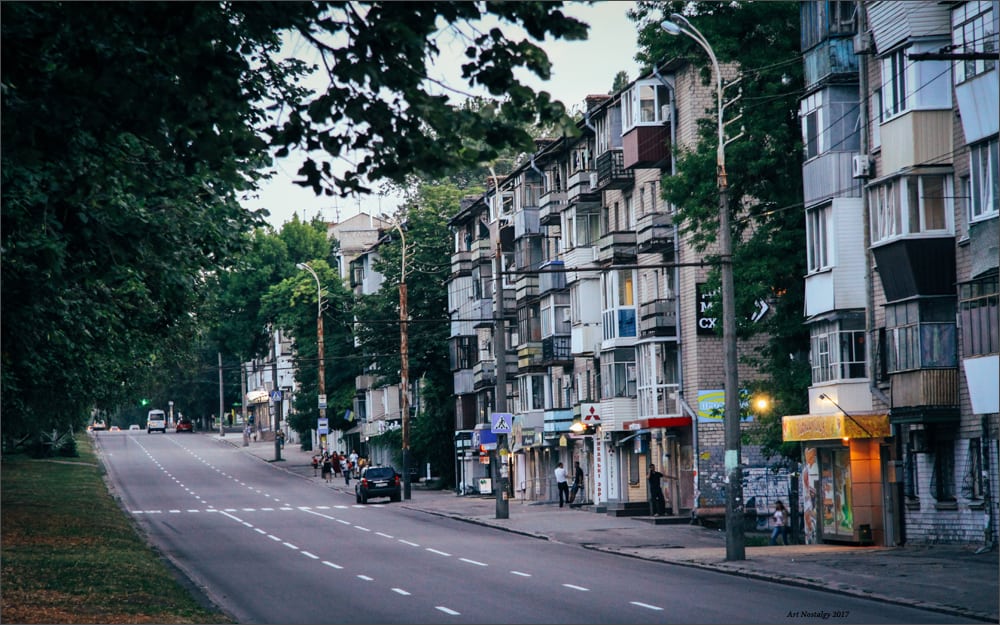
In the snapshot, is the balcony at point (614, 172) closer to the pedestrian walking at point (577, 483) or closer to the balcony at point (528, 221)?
the pedestrian walking at point (577, 483)

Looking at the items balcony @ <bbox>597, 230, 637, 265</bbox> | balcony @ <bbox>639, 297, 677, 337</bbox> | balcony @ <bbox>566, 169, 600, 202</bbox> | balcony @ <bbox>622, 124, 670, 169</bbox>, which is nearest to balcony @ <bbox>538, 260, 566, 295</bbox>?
balcony @ <bbox>566, 169, 600, 202</bbox>

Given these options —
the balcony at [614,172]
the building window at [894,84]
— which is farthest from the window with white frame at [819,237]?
the balcony at [614,172]

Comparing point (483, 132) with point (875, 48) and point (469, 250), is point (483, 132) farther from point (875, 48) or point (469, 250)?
point (469, 250)

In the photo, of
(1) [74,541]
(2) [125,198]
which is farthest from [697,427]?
(2) [125,198]

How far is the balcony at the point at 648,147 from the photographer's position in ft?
176

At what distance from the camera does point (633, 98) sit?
180 feet

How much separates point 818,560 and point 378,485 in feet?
121

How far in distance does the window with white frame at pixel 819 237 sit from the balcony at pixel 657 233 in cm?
1560

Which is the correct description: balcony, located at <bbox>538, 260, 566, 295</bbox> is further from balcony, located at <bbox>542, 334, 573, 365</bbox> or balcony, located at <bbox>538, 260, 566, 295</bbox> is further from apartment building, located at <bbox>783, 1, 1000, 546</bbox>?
apartment building, located at <bbox>783, 1, 1000, 546</bbox>

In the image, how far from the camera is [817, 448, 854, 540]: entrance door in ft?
122

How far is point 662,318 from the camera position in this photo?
181ft

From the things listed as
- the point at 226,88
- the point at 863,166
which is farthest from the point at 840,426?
the point at 226,88

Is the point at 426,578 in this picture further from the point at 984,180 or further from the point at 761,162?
→ the point at 761,162

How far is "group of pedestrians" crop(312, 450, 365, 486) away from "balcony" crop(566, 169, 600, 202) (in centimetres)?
2079
